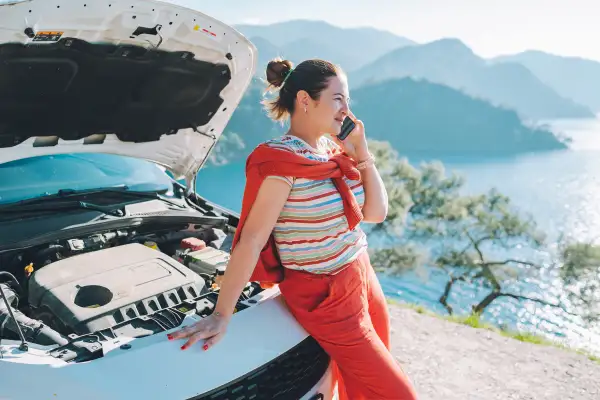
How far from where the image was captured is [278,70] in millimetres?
2006

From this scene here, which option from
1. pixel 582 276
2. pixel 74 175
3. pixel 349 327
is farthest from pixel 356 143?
pixel 582 276

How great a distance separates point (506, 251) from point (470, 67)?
6358cm

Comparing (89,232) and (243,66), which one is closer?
(89,232)

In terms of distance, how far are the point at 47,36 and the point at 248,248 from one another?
1.35 meters

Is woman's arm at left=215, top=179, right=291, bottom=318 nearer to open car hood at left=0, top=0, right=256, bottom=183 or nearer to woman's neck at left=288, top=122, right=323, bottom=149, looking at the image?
woman's neck at left=288, top=122, right=323, bottom=149

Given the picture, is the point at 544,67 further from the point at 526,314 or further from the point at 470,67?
the point at 526,314

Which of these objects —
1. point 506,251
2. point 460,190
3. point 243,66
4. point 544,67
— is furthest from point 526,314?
point 544,67

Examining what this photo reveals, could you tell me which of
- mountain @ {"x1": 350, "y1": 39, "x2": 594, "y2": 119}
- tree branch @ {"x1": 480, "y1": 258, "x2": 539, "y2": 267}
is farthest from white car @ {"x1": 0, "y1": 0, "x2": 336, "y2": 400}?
mountain @ {"x1": 350, "y1": 39, "x2": 594, "y2": 119}

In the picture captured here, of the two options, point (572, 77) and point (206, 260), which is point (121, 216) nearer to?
point (206, 260)

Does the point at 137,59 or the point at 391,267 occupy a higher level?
the point at 137,59

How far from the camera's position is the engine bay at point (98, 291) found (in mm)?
1959

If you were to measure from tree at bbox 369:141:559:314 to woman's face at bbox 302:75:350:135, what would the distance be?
14364 millimetres

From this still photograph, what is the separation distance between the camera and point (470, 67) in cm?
7469

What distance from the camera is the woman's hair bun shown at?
2004 mm
